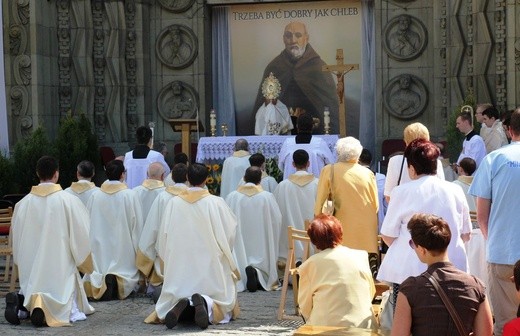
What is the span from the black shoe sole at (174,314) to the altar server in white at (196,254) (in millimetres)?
136

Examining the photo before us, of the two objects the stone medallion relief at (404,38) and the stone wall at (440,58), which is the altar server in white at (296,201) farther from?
the stone medallion relief at (404,38)

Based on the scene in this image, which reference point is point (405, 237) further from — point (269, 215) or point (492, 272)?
point (269, 215)

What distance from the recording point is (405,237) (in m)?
7.05

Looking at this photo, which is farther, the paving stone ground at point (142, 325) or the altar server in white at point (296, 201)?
the altar server in white at point (296, 201)

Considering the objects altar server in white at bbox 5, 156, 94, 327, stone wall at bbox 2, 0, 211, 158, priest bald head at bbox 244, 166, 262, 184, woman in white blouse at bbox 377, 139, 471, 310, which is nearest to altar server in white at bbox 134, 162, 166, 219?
priest bald head at bbox 244, 166, 262, 184

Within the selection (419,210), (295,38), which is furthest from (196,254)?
(295,38)

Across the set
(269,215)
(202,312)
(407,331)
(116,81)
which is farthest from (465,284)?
(116,81)

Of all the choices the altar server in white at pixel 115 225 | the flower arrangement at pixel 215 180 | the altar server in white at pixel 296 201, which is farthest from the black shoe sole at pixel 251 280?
the flower arrangement at pixel 215 180

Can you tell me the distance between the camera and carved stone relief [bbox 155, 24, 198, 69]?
21.4 meters

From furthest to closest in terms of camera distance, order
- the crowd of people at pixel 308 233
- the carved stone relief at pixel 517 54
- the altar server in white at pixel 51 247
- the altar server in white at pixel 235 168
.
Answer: the carved stone relief at pixel 517 54 < the altar server in white at pixel 235 168 < the altar server in white at pixel 51 247 < the crowd of people at pixel 308 233

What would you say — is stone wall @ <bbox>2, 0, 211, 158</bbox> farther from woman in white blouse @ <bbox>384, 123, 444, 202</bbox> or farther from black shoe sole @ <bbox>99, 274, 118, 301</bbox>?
woman in white blouse @ <bbox>384, 123, 444, 202</bbox>

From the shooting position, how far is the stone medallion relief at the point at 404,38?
66.5 feet

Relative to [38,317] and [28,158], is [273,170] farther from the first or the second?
[38,317]

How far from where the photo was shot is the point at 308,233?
7121 mm
